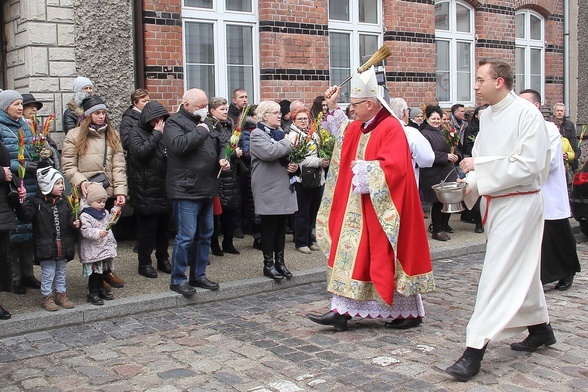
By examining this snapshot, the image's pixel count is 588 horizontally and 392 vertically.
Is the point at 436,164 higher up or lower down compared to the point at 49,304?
higher up

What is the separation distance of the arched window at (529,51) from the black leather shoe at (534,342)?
466 inches

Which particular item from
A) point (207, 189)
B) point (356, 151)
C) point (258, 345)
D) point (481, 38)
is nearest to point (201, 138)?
point (207, 189)

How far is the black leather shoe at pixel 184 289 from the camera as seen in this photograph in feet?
24.5

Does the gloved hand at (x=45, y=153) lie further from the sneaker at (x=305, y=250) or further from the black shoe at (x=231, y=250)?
the sneaker at (x=305, y=250)

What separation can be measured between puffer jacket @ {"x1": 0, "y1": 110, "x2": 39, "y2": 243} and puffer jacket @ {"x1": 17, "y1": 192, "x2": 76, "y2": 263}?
46 centimetres

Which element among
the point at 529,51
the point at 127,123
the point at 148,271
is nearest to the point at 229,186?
the point at 127,123

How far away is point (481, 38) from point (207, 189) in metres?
9.49

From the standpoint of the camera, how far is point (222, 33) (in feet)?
37.7

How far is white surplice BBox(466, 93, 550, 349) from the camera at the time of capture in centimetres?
526

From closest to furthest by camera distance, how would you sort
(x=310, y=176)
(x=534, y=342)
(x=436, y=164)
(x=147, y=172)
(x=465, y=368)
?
(x=465, y=368) < (x=534, y=342) < (x=147, y=172) < (x=310, y=176) < (x=436, y=164)

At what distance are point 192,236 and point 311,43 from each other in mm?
5641

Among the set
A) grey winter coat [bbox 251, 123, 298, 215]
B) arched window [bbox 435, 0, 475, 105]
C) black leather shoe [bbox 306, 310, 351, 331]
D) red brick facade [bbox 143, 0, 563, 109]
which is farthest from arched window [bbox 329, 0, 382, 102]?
black leather shoe [bbox 306, 310, 351, 331]

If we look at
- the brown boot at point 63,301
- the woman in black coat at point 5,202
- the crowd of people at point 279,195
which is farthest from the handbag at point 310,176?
the woman in black coat at point 5,202

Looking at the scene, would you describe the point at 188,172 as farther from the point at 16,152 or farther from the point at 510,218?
the point at 510,218
